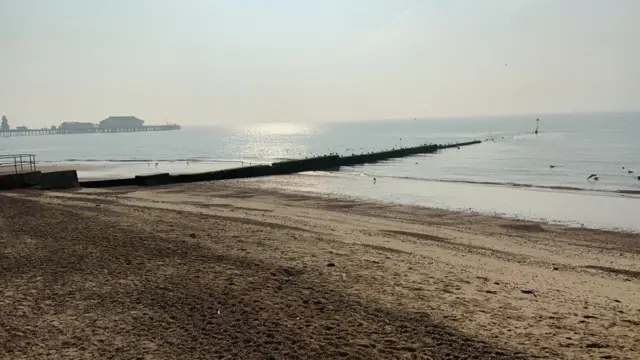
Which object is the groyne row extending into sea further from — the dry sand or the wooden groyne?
the dry sand

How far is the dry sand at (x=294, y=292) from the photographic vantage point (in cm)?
633

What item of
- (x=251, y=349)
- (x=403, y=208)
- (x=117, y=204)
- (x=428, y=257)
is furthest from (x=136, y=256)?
(x=403, y=208)

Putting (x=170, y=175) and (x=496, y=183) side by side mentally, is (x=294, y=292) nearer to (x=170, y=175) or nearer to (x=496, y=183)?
(x=170, y=175)

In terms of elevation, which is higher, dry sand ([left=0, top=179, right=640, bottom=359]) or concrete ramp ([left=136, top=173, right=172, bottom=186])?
concrete ramp ([left=136, top=173, right=172, bottom=186])

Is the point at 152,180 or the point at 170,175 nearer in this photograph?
the point at 152,180

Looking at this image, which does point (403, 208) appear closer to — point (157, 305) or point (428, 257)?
point (428, 257)

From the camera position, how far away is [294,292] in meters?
8.43

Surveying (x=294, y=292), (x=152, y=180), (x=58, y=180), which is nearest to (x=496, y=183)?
(x=152, y=180)

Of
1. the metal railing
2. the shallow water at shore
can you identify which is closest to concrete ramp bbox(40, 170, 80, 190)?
the metal railing

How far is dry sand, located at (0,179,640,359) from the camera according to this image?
633 cm

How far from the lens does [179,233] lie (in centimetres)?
1329

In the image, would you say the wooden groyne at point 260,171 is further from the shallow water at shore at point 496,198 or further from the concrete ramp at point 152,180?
the shallow water at shore at point 496,198

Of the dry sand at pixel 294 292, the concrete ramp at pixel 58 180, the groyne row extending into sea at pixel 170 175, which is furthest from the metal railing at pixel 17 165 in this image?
the dry sand at pixel 294 292

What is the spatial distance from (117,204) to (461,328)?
53.0ft
